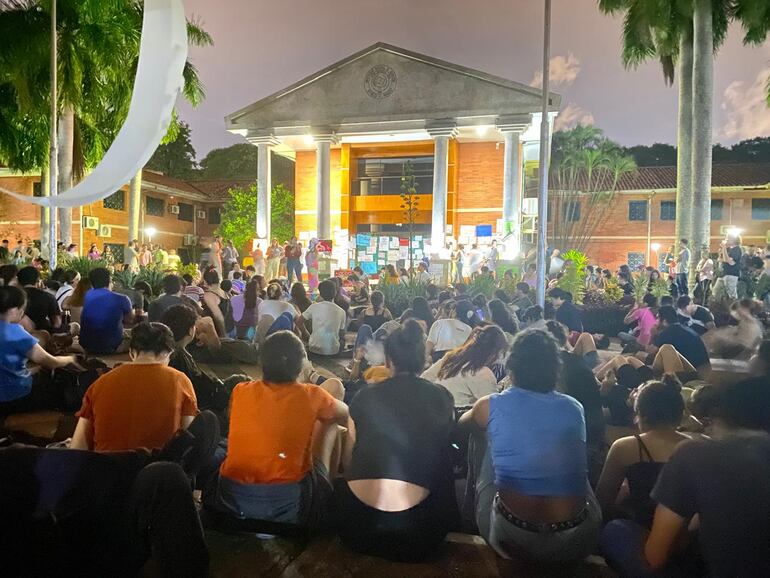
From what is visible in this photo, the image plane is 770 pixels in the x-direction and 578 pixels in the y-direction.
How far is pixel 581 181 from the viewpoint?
39062 millimetres

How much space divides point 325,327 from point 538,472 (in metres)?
6.05

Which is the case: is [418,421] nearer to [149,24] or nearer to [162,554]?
[162,554]

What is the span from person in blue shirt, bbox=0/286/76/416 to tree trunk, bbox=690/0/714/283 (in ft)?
51.5

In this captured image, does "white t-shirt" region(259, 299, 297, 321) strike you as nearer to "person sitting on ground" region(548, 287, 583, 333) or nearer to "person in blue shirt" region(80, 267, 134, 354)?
"person in blue shirt" region(80, 267, 134, 354)

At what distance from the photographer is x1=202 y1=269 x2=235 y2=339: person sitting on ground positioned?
8234mm

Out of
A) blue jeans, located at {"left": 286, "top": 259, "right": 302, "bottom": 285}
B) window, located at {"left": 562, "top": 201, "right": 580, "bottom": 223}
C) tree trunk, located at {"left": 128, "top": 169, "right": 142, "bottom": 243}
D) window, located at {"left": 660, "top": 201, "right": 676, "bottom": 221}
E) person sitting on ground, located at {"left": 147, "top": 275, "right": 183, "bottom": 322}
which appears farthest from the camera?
window, located at {"left": 562, "top": 201, "right": 580, "bottom": 223}

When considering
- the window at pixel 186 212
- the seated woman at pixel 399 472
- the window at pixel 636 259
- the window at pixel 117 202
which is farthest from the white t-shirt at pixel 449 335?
the window at pixel 186 212

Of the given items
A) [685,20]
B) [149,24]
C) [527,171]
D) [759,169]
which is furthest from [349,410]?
[759,169]

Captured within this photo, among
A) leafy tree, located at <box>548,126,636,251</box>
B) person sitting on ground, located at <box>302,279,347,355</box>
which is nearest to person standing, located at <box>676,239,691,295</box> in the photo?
person sitting on ground, located at <box>302,279,347,355</box>

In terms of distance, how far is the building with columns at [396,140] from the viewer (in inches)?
973

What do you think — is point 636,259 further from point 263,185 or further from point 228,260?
point 228,260

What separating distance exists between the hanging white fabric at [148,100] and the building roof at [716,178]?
35674 mm

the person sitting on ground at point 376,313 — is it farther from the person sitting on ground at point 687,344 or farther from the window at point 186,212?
the window at point 186,212

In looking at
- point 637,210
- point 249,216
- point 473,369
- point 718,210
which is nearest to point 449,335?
point 473,369
